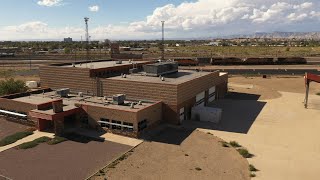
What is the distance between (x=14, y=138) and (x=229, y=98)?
41.5 m

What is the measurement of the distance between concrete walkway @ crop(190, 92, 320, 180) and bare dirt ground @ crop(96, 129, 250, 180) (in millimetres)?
2286

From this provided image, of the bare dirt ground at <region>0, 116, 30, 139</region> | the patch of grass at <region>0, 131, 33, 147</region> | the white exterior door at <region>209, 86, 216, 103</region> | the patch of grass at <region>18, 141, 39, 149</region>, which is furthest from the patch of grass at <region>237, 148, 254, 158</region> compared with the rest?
the bare dirt ground at <region>0, 116, 30, 139</region>

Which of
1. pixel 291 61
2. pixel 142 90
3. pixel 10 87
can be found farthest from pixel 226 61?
pixel 10 87

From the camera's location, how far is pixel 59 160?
111 feet

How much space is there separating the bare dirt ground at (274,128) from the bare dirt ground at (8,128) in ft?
77.9

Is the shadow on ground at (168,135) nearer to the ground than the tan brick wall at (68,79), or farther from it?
nearer to the ground

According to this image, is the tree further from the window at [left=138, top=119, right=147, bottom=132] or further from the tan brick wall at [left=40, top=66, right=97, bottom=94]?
the window at [left=138, top=119, right=147, bottom=132]

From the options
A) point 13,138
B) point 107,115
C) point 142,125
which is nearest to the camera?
point 13,138

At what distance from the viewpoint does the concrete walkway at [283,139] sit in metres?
31.8

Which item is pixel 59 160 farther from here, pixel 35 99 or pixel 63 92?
pixel 63 92

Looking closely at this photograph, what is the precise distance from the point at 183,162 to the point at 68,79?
30710 millimetres

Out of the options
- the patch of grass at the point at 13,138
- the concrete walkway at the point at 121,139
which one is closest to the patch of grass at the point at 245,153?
the concrete walkway at the point at 121,139

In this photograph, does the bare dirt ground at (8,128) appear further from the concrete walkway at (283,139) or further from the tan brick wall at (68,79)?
the concrete walkway at (283,139)

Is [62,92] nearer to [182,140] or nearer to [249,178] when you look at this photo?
[182,140]
